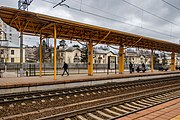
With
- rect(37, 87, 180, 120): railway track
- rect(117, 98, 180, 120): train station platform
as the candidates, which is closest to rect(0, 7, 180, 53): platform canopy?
rect(37, 87, 180, 120): railway track

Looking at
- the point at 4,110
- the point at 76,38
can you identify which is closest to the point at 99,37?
the point at 76,38

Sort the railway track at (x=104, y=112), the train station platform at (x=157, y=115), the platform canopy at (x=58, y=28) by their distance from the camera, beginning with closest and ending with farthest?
the train station platform at (x=157, y=115)
the railway track at (x=104, y=112)
the platform canopy at (x=58, y=28)

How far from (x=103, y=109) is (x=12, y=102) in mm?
3953

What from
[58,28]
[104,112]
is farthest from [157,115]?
[58,28]

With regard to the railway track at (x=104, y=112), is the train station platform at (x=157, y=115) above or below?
above

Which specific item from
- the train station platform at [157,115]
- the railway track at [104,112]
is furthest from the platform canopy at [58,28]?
the train station platform at [157,115]

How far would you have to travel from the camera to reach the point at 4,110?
7.42m

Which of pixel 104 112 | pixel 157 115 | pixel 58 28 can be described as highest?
pixel 58 28

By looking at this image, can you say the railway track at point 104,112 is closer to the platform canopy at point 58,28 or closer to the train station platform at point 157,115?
the train station platform at point 157,115

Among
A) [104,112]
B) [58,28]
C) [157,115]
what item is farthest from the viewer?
[58,28]

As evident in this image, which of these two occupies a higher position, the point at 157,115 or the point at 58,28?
the point at 58,28

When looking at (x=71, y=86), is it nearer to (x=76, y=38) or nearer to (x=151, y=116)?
(x=76, y=38)

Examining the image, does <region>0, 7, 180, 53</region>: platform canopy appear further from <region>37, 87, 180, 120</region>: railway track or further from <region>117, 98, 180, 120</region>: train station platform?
<region>117, 98, 180, 120</region>: train station platform

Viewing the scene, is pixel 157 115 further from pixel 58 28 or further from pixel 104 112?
pixel 58 28
